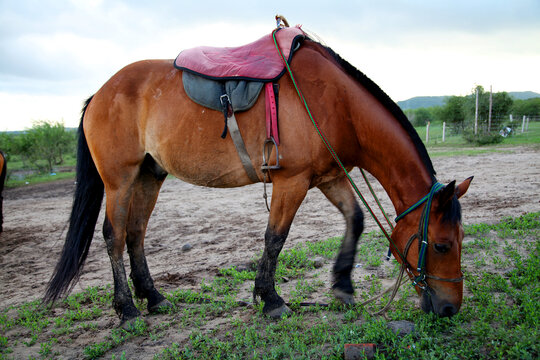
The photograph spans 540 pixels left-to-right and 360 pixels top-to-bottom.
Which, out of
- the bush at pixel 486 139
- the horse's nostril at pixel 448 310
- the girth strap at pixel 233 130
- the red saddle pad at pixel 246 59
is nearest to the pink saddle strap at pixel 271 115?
the red saddle pad at pixel 246 59

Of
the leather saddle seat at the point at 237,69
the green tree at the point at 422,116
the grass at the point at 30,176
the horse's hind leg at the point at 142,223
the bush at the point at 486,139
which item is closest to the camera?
the leather saddle seat at the point at 237,69

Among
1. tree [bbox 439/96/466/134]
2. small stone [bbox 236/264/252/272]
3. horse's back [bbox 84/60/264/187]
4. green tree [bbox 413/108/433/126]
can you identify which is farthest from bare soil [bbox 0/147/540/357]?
green tree [bbox 413/108/433/126]

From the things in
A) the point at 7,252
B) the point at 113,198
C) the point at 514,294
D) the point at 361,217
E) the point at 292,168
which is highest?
the point at 292,168

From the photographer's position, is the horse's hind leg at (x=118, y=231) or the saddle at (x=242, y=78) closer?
the saddle at (x=242, y=78)

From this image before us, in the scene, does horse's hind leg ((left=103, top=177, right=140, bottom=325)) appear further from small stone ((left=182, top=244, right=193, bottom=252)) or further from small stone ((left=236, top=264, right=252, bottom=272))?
small stone ((left=182, top=244, right=193, bottom=252))

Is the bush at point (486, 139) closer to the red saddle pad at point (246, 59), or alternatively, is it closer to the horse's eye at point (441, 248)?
the red saddle pad at point (246, 59)

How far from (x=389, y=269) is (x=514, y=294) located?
1207 mm

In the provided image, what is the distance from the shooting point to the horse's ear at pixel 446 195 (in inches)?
Result: 91.5

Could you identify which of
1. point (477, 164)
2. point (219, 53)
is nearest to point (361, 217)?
point (219, 53)

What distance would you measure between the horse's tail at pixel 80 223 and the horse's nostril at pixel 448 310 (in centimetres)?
328

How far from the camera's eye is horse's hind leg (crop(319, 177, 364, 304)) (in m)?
3.22

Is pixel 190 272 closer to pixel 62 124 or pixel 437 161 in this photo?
pixel 437 161

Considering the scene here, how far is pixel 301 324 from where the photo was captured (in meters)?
2.83

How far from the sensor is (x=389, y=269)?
3.84 meters
